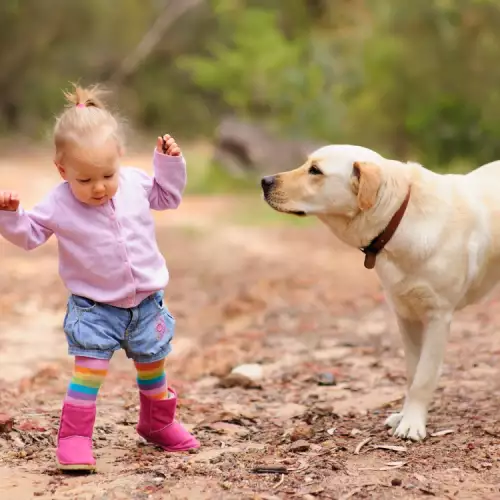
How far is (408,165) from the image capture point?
14.5ft

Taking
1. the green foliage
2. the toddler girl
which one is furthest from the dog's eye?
the green foliage

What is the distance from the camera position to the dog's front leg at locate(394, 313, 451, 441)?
14.3ft

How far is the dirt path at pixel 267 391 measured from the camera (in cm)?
363

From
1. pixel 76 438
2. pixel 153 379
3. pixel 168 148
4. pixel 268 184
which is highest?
pixel 268 184

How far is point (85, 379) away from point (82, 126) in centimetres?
103

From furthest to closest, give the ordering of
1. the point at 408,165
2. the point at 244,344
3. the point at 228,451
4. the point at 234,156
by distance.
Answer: the point at 234,156 → the point at 244,344 → the point at 408,165 → the point at 228,451

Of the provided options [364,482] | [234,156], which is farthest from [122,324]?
[234,156]

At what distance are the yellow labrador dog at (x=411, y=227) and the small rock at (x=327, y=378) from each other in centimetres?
118

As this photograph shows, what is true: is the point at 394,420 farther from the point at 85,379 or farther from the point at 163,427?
the point at 85,379

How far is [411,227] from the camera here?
14.0 ft

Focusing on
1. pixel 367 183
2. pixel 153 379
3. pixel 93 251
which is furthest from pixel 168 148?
pixel 153 379

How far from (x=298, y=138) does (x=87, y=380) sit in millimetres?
13933

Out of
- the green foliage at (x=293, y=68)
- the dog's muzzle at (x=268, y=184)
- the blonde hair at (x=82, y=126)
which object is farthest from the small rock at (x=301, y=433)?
the green foliage at (x=293, y=68)

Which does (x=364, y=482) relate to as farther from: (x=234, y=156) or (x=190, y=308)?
(x=234, y=156)
